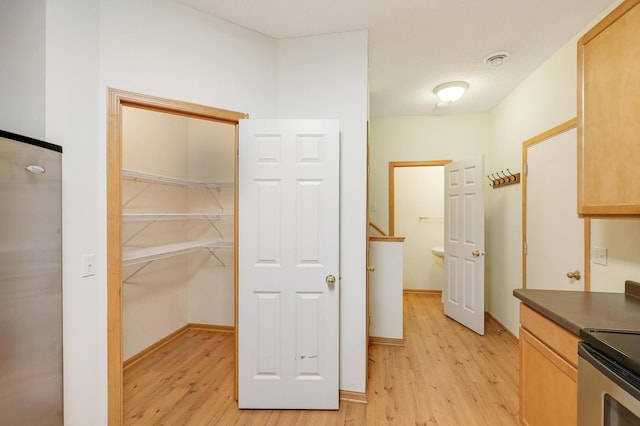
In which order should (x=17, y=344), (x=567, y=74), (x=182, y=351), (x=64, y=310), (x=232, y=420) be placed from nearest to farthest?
(x=17, y=344), (x=64, y=310), (x=232, y=420), (x=567, y=74), (x=182, y=351)

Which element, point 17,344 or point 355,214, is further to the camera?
point 355,214

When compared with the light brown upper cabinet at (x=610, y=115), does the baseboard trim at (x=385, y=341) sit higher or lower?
lower

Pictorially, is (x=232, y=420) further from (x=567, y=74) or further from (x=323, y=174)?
(x=567, y=74)

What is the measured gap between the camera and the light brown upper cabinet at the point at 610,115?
116cm

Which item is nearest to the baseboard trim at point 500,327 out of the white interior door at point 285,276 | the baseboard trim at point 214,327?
the white interior door at point 285,276

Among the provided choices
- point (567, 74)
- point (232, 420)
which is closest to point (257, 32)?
point (567, 74)

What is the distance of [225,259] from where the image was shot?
3137 mm

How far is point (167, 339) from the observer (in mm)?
2875

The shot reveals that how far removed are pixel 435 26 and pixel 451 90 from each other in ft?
3.45

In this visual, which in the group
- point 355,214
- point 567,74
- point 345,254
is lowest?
point 345,254

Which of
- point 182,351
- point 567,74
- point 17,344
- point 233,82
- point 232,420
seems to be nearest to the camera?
point 17,344

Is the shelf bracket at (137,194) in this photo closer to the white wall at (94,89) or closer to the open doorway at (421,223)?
the white wall at (94,89)

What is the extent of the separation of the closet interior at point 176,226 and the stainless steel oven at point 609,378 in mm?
2625

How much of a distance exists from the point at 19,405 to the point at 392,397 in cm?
207
